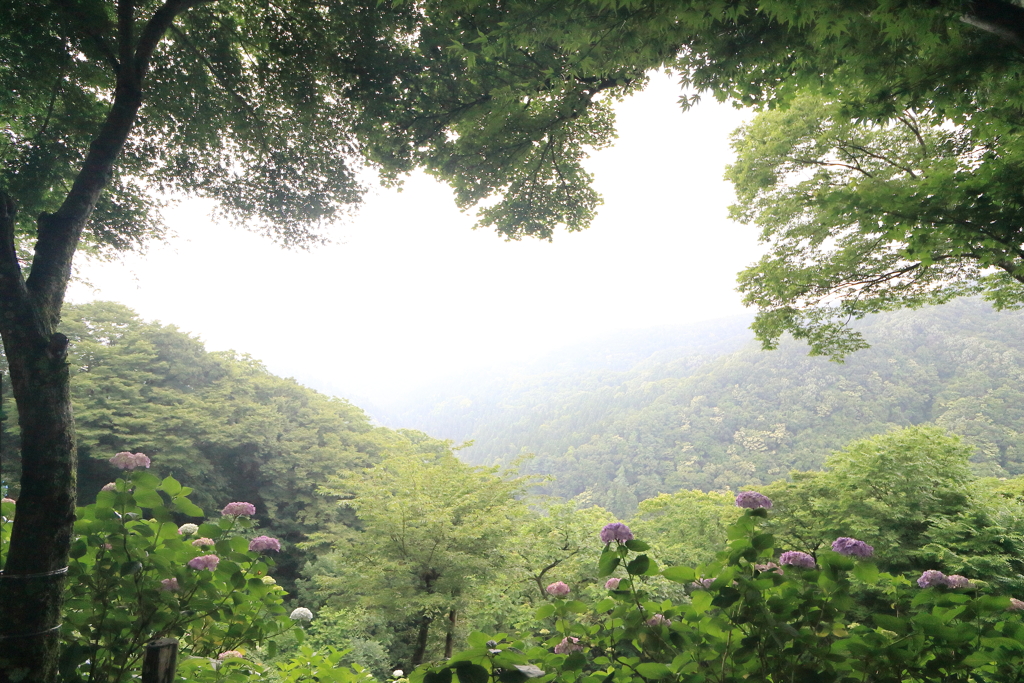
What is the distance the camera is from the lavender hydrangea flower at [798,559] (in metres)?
1.15

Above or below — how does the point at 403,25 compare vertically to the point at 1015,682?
above

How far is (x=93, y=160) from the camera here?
2346mm

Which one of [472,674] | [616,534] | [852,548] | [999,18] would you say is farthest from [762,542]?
[999,18]

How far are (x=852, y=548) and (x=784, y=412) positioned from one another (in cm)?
6674

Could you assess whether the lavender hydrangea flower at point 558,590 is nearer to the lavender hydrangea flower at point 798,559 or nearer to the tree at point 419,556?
the lavender hydrangea flower at point 798,559

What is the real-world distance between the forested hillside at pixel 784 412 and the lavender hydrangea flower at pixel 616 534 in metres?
47.3

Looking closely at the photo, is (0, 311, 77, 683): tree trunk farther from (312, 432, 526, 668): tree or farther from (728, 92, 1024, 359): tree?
(312, 432, 526, 668): tree

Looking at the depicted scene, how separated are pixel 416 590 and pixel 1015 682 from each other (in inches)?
393

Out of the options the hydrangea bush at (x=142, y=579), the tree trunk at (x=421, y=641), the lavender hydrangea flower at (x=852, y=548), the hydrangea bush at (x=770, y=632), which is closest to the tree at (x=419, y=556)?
the tree trunk at (x=421, y=641)

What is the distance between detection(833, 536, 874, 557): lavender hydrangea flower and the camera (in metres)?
1.11

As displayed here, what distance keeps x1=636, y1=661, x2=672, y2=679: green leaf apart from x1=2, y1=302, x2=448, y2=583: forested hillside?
1275 centimetres

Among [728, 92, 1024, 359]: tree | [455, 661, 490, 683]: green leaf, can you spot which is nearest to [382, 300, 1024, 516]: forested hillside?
[728, 92, 1024, 359]: tree

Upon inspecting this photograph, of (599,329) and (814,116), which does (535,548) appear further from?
(599,329)

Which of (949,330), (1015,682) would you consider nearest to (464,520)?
(1015,682)
